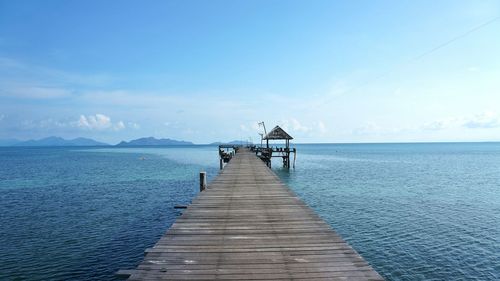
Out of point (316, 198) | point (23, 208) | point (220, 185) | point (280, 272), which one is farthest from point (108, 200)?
point (280, 272)

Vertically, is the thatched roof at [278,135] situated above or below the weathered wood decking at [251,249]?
above

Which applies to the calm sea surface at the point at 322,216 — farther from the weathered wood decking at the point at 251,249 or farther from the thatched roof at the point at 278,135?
the thatched roof at the point at 278,135

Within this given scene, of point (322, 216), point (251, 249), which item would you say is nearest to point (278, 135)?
point (322, 216)

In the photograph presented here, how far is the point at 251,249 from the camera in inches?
288

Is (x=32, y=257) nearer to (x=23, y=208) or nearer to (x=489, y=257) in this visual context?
(x=23, y=208)

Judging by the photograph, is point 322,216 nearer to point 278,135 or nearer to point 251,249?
point 251,249

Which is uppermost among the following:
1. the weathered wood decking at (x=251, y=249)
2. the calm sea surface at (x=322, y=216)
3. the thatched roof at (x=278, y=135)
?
the thatched roof at (x=278, y=135)

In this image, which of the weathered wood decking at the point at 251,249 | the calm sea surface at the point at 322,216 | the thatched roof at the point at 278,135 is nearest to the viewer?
the weathered wood decking at the point at 251,249

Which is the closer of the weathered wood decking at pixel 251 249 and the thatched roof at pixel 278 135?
the weathered wood decking at pixel 251 249

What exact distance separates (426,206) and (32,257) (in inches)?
891

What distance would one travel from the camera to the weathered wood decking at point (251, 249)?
5.99m

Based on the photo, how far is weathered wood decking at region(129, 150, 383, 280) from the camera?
599 cm

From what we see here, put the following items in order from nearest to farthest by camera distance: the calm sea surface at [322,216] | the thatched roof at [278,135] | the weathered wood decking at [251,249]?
the weathered wood decking at [251,249], the calm sea surface at [322,216], the thatched roof at [278,135]

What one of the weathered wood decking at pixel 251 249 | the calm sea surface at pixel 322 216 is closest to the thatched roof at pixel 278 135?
the calm sea surface at pixel 322 216
